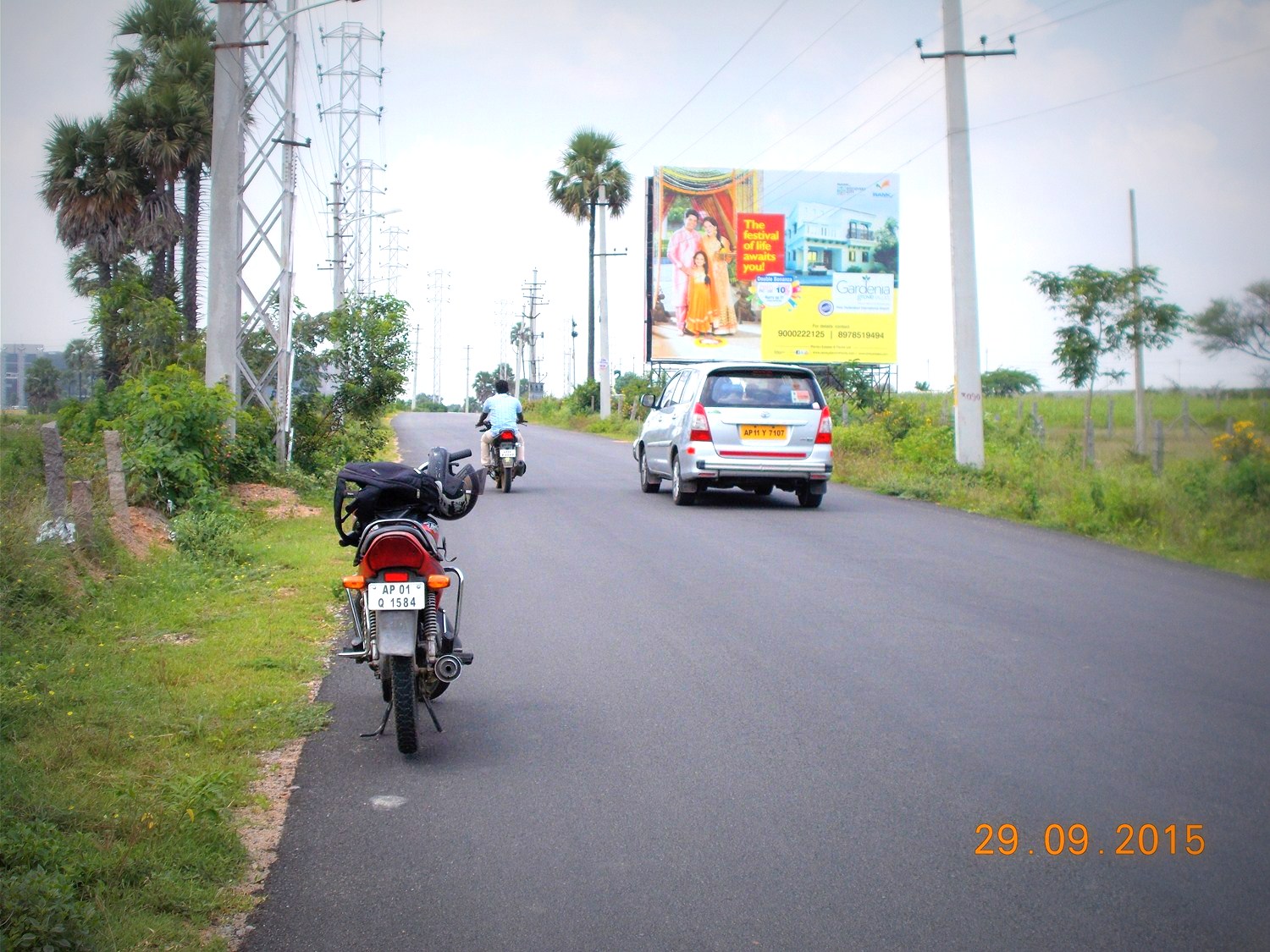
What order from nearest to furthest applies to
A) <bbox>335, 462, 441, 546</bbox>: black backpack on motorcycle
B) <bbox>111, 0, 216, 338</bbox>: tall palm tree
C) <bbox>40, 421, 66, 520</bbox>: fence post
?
<bbox>335, 462, 441, 546</bbox>: black backpack on motorcycle → <bbox>40, 421, 66, 520</bbox>: fence post → <bbox>111, 0, 216, 338</bbox>: tall palm tree

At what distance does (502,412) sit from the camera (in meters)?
18.1

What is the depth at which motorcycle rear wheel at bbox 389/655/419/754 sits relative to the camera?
525cm

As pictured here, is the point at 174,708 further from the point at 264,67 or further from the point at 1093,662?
the point at 264,67

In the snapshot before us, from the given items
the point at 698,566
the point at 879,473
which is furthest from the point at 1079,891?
the point at 879,473

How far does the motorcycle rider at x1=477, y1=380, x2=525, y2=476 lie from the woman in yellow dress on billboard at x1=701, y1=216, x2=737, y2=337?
2432 cm

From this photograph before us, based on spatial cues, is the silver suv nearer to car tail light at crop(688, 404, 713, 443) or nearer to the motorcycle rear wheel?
car tail light at crop(688, 404, 713, 443)

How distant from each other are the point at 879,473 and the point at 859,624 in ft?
40.7

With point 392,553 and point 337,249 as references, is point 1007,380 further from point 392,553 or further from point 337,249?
point 392,553

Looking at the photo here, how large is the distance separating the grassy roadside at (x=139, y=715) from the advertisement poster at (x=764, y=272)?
31890 mm

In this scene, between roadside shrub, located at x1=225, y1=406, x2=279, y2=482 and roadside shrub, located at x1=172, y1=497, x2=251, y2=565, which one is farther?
roadside shrub, located at x1=225, y1=406, x2=279, y2=482

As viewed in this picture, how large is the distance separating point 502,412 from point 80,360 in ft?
24.1

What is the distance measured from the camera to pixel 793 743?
5586mm

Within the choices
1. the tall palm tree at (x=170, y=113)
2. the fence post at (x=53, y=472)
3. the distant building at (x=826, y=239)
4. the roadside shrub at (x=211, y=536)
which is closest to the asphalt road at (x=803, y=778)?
the roadside shrub at (x=211, y=536)

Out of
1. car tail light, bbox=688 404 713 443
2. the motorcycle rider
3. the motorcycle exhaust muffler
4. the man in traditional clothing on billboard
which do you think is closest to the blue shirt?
the motorcycle rider
